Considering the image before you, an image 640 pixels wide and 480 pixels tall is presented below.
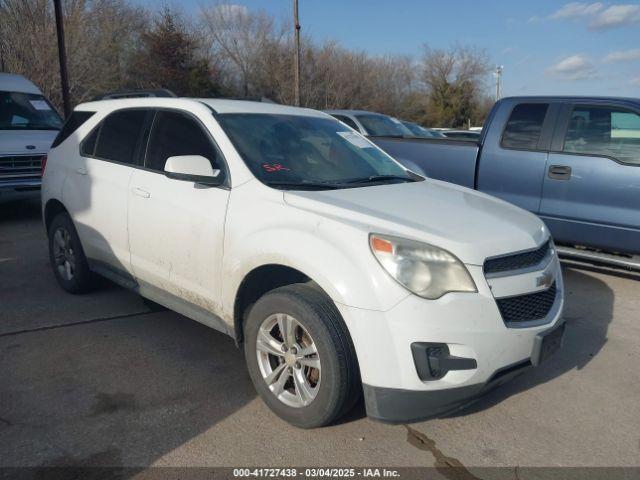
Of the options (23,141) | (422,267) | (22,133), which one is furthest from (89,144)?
(22,133)

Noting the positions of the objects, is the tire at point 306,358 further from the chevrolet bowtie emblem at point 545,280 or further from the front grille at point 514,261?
the chevrolet bowtie emblem at point 545,280

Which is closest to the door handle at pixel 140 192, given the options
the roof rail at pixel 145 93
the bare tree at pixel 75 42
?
the roof rail at pixel 145 93

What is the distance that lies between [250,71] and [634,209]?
3631cm

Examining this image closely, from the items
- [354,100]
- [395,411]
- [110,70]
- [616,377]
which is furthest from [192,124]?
[354,100]

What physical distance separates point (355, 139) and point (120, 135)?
186 cm

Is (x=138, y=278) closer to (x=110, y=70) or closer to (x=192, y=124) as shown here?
(x=192, y=124)

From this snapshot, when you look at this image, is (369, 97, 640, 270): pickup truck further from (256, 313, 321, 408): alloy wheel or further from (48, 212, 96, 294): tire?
(48, 212, 96, 294): tire

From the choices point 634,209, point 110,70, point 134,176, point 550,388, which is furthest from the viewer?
point 110,70

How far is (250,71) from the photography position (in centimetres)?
3884

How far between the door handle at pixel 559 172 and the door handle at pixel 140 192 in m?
3.93

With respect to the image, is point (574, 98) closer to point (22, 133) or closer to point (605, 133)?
point (605, 133)

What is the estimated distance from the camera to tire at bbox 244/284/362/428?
2750 mm

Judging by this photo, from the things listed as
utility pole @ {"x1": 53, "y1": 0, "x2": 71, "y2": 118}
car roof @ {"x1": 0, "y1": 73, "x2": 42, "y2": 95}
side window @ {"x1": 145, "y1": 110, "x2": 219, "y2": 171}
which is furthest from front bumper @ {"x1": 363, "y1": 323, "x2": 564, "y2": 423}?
utility pole @ {"x1": 53, "y1": 0, "x2": 71, "y2": 118}

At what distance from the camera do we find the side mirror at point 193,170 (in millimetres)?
3422
